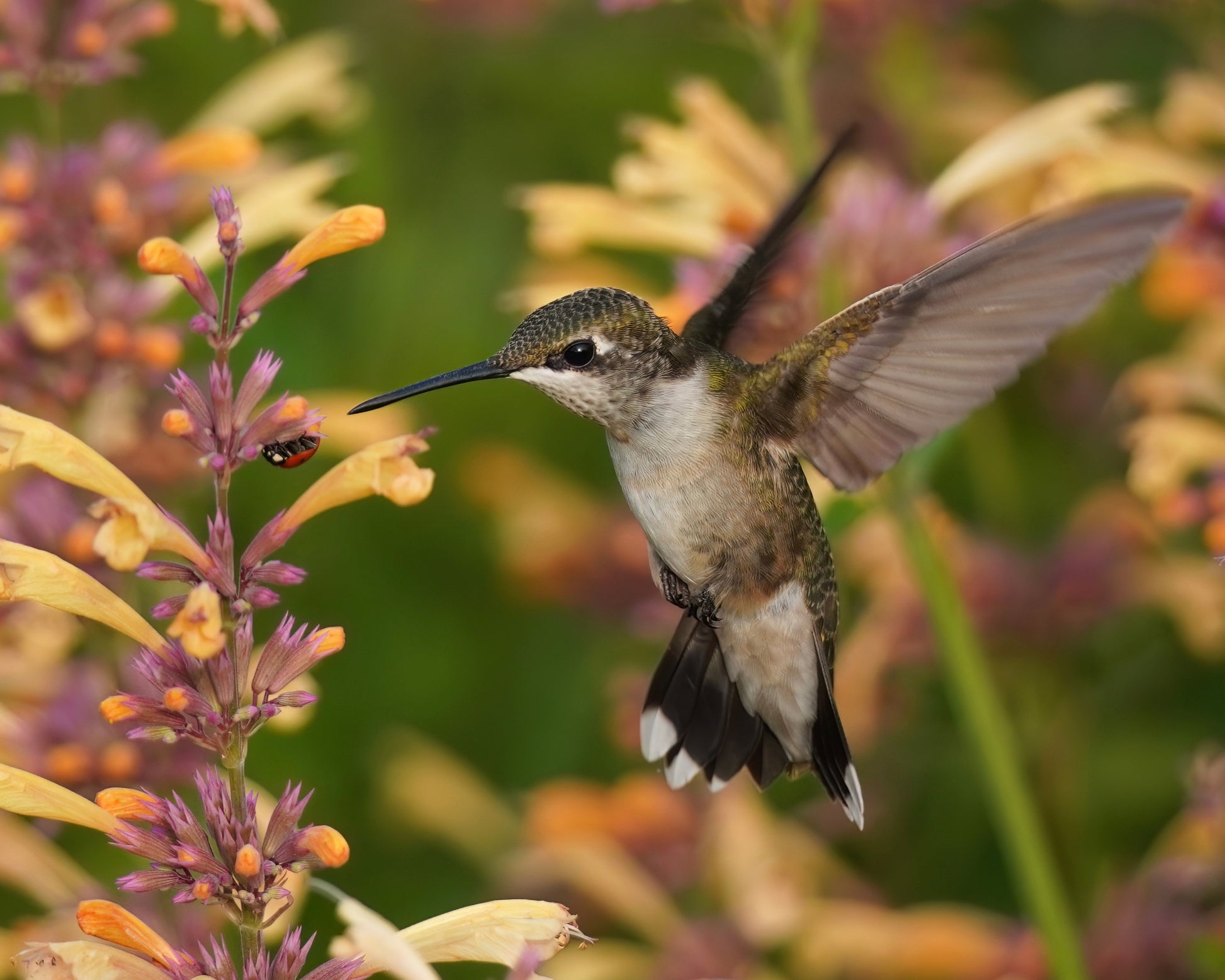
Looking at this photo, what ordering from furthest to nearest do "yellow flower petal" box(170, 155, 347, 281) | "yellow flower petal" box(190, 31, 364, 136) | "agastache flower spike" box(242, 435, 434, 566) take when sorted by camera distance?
"yellow flower petal" box(190, 31, 364, 136) → "yellow flower petal" box(170, 155, 347, 281) → "agastache flower spike" box(242, 435, 434, 566)

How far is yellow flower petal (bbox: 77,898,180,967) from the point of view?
1626 millimetres

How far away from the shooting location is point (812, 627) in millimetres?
2572

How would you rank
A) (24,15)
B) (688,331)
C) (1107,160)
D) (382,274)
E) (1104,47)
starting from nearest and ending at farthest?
(688,331) → (24,15) → (1107,160) → (382,274) → (1104,47)

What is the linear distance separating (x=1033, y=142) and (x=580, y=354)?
4.43 feet

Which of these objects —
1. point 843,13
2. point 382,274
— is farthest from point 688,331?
point 843,13

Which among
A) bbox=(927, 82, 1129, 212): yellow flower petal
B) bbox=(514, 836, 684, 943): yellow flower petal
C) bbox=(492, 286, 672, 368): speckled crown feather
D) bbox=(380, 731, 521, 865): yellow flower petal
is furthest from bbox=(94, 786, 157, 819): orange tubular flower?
bbox=(380, 731, 521, 865): yellow flower petal

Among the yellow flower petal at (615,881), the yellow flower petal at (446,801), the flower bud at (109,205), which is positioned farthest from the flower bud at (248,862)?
the yellow flower petal at (446,801)

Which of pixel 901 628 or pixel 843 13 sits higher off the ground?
pixel 843 13

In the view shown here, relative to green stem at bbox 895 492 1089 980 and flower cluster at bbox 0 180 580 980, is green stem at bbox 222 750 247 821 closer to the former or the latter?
flower cluster at bbox 0 180 580 980

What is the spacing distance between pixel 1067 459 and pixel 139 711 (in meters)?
3.09

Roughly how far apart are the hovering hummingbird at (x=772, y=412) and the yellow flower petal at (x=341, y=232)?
191 millimetres

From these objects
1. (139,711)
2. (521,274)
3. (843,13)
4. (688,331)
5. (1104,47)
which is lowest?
(139,711)

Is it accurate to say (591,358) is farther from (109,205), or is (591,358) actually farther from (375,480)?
(109,205)

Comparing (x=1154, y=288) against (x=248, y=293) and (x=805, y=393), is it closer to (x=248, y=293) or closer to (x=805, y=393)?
(x=805, y=393)
